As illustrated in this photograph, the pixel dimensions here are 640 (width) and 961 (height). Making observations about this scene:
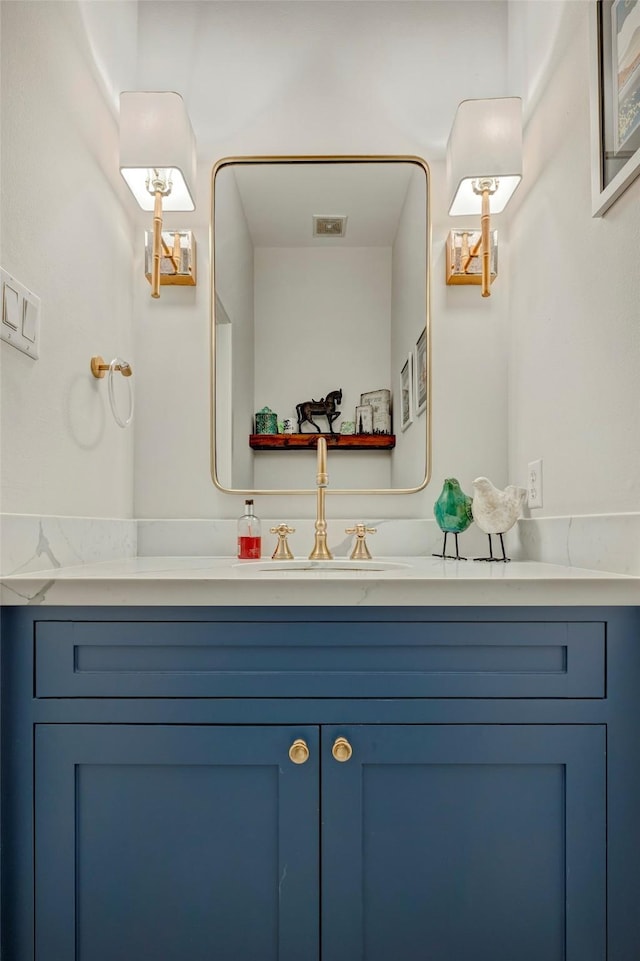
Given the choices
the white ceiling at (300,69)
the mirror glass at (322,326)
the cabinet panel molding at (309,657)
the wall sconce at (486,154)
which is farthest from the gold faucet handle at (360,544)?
the white ceiling at (300,69)

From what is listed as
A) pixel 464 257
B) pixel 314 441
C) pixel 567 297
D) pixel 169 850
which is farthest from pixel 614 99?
pixel 169 850

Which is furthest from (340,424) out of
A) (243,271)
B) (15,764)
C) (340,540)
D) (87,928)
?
(87,928)

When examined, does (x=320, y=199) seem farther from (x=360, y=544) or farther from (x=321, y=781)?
(x=321, y=781)

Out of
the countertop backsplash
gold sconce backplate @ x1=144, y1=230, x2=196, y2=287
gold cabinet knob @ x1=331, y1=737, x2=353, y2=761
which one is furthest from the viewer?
gold sconce backplate @ x1=144, y1=230, x2=196, y2=287

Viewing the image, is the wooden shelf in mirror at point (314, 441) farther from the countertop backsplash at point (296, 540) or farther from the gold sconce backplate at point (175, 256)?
the gold sconce backplate at point (175, 256)

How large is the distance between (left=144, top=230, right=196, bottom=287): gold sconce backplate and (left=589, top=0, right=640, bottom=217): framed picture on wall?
3.29 ft

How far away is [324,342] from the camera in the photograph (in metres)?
1.67

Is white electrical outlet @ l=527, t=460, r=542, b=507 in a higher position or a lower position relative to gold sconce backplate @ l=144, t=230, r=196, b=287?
lower

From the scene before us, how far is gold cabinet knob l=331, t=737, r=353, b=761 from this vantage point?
0.94m

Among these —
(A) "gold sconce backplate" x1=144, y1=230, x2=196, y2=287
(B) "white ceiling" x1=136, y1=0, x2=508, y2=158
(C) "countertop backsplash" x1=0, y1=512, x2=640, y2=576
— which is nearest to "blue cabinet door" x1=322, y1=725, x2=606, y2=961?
(C) "countertop backsplash" x1=0, y1=512, x2=640, y2=576

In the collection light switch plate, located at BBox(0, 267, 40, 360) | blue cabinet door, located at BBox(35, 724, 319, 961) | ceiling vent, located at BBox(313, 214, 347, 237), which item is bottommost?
blue cabinet door, located at BBox(35, 724, 319, 961)

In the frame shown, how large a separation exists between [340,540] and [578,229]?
0.91 metres

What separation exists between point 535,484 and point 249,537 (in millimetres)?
713

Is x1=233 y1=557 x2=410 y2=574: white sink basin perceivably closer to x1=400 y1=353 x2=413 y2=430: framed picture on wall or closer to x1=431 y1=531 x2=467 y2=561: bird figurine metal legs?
x1=431 y1=531 x2=467 y2=561: bird figurine metal legs
